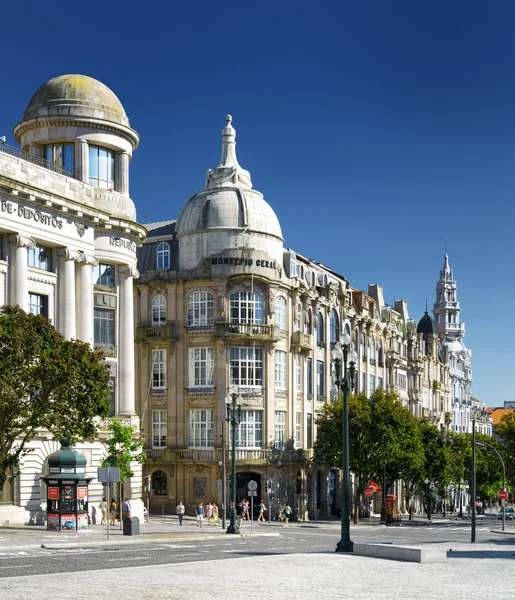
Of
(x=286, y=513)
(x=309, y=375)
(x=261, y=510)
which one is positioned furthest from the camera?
(x=309, y=375)

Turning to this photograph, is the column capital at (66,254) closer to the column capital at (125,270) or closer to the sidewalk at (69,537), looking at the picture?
the column capital at (125,270)

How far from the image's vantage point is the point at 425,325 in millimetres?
142875

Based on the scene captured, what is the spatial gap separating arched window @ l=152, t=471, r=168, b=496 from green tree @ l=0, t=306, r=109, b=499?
1337 inches

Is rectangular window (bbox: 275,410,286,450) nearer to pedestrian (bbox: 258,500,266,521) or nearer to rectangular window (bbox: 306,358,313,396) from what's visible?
pedestrian (bbox: 258,500,266,521)

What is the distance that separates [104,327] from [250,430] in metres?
20.4

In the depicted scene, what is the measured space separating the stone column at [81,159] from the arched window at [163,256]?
2235 centimetres

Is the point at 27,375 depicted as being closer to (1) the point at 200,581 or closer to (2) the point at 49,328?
(2) the point at 49,328

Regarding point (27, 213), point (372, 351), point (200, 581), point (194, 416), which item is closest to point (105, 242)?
point (27, 213)

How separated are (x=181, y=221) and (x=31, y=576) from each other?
57453 millimetres

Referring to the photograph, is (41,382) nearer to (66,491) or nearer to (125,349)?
(66,491)

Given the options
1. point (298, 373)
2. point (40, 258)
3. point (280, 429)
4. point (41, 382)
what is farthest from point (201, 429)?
point (41, 382)

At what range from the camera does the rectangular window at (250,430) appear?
74.8m

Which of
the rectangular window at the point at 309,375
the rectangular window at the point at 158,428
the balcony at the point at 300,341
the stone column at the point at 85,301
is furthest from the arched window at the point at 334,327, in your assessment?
the stone column at the point at 85,301

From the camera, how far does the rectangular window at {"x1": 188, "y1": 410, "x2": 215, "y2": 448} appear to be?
2963 inches
